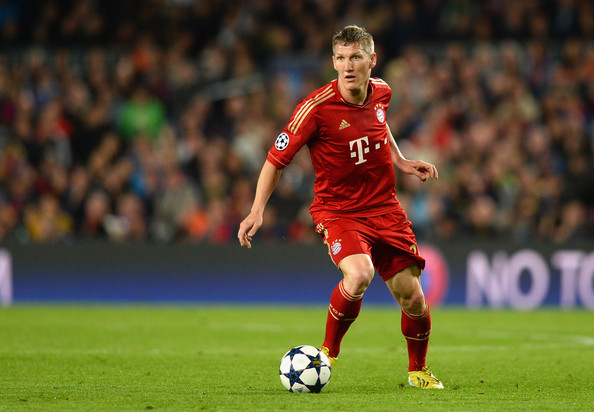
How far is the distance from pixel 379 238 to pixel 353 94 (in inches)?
38.1

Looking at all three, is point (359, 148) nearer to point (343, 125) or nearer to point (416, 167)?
point (343, 125)

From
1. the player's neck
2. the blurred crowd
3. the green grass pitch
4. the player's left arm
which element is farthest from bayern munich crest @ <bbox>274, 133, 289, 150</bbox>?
the blurred crowd

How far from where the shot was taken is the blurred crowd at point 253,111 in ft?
48.9

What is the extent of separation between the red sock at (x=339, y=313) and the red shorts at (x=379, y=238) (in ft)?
0.72

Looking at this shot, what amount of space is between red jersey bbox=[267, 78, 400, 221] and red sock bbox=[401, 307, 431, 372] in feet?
2.56

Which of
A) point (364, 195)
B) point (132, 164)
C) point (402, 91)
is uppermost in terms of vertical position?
point (402, 91)

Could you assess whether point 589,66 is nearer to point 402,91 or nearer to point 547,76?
point 547,76

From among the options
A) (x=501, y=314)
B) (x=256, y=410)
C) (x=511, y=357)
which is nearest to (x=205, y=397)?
(x=256, y=410)

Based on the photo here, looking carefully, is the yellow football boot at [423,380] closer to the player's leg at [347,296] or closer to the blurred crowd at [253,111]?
the player's leg at [347,296]

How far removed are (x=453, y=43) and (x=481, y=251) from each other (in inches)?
184

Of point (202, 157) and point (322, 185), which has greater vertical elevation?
point (202, 157)

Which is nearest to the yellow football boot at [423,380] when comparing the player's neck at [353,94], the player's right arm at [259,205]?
the player's right arm at [259,205]

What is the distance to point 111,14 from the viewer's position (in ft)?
58.6

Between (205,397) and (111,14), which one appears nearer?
(205,397)
